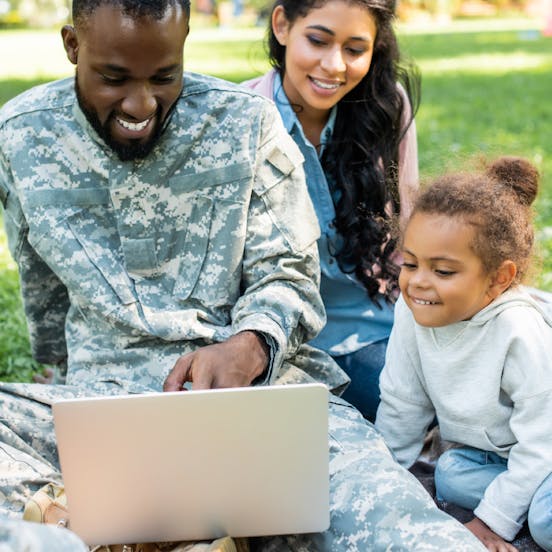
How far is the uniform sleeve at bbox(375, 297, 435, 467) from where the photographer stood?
302 centimetres

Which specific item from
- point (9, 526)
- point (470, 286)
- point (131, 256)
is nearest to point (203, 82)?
point (131, 256)

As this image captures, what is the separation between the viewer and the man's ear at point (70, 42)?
283 centimetres

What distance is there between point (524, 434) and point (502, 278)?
0.43 meters

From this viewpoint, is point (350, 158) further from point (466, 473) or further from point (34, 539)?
point (34, 539)

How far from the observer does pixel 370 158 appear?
3545 millimetres

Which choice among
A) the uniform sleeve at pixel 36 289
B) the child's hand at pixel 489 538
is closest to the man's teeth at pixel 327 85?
the uniform sleeve at pixel 36 289

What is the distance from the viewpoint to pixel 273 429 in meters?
2.19

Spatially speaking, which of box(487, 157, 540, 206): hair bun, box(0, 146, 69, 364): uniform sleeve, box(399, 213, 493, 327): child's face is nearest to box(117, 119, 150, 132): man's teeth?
box(0, 146, 69, 364): uniform sleeve

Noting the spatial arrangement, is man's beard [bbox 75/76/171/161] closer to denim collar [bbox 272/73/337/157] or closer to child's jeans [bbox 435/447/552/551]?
denim collar [bbox 272/73/337/157]

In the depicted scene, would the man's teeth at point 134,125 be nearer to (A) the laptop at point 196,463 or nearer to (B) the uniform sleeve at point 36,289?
(B) the uniform sleeve at point 36,289

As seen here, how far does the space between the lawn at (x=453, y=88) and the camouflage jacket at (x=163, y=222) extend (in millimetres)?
595

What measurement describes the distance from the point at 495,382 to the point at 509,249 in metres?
0.36

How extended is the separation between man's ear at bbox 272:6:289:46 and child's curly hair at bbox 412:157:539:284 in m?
1.07

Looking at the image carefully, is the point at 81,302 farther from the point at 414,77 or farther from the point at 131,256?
the point at 414,77
